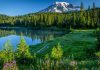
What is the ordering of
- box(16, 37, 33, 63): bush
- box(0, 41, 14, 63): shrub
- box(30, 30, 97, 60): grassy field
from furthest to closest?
box(30, 30, 97, 60): grassy field < box(16, 37, 33, 63): bush < box(0, 41, 14, 63): shrub

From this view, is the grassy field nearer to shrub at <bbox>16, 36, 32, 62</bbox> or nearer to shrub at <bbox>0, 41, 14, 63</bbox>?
shrub at <bbox>16, 36, 32, 62</bbox>

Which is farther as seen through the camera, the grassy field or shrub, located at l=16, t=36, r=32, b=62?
the grassy field

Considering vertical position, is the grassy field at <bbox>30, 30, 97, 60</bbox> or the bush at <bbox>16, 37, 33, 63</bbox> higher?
the bush at <bbox>16, 37, 33, 63</bbox>

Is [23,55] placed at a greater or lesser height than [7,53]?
lesser

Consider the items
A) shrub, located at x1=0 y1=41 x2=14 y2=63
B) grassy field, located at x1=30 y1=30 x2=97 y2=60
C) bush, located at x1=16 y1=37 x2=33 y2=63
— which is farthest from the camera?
grassy field, located at x1=30 y1=30 x2=97 y2=60

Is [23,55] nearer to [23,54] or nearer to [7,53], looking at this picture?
[23,54]

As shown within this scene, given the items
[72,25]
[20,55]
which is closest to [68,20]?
[72,25]

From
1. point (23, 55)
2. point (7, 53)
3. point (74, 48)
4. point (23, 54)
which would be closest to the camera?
point (7, 53)

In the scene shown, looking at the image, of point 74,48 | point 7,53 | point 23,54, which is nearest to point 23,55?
point 23,54

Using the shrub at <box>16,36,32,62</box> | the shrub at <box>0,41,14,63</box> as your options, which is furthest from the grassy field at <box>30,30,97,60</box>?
the shrub at <box>0,41,14,63</box>

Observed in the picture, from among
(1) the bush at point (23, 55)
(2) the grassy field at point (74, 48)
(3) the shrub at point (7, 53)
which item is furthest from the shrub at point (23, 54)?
(2) the grassy field at point (74, 48)

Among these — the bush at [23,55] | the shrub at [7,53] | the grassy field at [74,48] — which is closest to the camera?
the shrub at [7,53]

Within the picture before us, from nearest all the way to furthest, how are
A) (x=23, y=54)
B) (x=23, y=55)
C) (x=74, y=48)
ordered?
(x=23, y=55) → (x=23, y=54) → (x=74, y=48)

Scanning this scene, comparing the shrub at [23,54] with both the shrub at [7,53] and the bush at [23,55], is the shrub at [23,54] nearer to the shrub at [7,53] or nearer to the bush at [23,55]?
the bush at [23,55]
